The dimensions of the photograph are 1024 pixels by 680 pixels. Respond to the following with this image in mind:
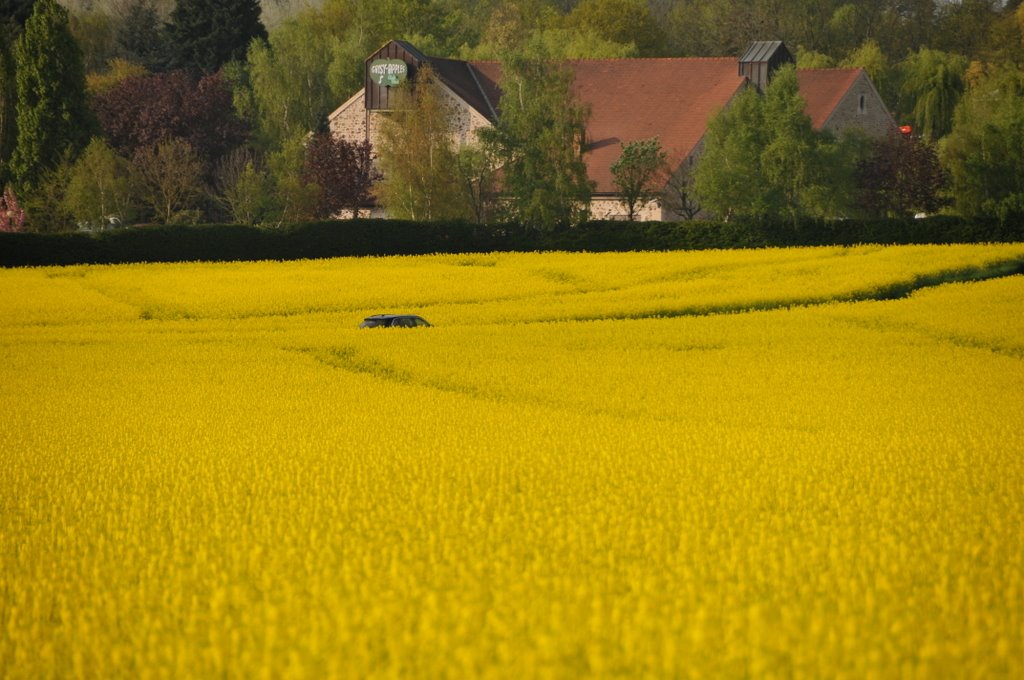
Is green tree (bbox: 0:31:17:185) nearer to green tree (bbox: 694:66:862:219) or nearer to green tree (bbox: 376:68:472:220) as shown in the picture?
green tree (bbox: 376:68:472:220)

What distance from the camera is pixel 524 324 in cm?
3666

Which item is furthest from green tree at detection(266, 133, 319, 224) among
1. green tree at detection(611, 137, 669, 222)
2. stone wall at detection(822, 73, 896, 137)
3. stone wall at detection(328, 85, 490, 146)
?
stone wall at detection(822, 73, 896, 137)

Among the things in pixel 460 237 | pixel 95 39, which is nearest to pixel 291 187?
pixel 460 237

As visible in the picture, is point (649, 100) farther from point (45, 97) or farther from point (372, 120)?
point (45, 97)

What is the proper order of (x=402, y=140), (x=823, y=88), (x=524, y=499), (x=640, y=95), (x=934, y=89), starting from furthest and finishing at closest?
(x=934, y=89), (x=823, y=88), (x=640, y=95), (x=402, y=140), (x=524, y=499)

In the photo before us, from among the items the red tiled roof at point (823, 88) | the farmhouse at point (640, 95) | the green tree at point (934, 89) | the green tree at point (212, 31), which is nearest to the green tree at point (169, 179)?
the farmhouse at point (640, 95)

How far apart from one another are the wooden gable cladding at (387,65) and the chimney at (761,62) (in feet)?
55.1

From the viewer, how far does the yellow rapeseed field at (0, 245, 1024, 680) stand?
8.88 m

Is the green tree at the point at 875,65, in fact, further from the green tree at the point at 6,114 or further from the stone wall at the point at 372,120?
the green tree at the point at 6,114

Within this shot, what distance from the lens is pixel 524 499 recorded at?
13.8 m

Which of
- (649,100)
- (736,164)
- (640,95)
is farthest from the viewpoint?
(640,95)

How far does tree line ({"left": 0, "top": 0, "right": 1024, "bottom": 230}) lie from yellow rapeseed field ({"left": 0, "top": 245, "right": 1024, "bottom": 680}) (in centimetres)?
2682

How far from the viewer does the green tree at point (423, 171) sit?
65.2m

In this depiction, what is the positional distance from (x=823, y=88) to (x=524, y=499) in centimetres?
7201
